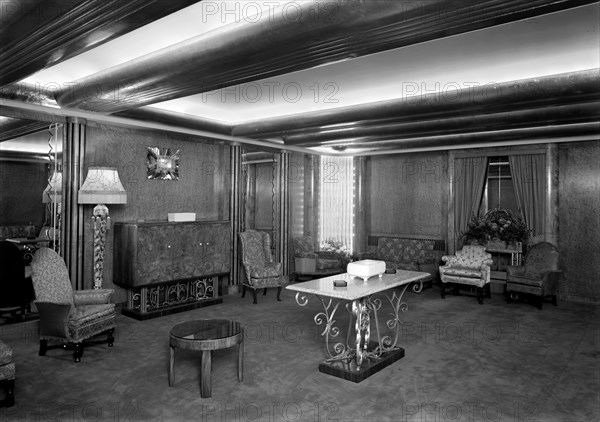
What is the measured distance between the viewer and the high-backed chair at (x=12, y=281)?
6.03 m

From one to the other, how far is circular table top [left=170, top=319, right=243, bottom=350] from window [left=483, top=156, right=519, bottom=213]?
719 cm

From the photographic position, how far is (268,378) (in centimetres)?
429

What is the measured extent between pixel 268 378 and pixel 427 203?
692 cm

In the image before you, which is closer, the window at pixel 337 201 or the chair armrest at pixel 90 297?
the chair armrest at pixel 90 297

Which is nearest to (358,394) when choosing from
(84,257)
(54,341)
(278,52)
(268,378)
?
(268,378)

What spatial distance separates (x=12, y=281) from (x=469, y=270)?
738 centimetres

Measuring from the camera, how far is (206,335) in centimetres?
394

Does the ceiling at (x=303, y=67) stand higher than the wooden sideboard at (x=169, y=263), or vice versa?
the ceiling at (x=303, y=67)

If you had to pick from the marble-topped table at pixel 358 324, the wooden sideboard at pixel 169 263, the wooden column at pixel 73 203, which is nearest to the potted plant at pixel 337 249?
the wooden sideboard at pixel 169 263

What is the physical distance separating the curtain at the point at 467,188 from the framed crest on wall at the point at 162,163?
5.93 m

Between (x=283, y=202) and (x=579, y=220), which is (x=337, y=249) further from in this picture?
(x=579, y=220)

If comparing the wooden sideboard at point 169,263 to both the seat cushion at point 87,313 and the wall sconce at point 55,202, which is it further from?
the seat cushion at point 87,313

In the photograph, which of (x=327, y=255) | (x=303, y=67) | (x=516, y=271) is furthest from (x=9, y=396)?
(x=516, y=271)

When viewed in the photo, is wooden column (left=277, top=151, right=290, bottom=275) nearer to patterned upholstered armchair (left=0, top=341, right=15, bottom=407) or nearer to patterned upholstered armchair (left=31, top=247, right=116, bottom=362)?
patterned upholstered armchair (left=31, top=247, right=116, bottom=362)
